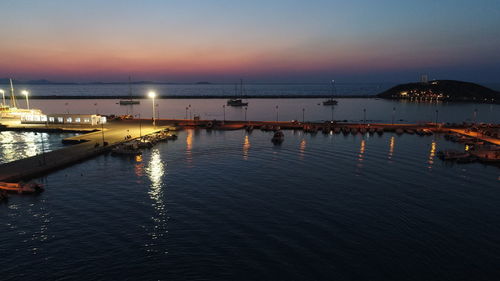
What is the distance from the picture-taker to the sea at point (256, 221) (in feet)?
84.8

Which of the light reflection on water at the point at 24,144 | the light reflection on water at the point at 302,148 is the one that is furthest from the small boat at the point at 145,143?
the light reflection on water at the point at 302,148

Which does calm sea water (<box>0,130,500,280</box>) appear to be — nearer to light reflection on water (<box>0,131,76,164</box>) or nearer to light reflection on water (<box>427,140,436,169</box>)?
light reflection on water (<box>427,140,436,169</box>)

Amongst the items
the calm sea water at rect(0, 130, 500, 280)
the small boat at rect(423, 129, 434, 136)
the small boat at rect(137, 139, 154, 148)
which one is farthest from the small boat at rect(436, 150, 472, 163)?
the small boat at rect(137, 139, 154, 148)

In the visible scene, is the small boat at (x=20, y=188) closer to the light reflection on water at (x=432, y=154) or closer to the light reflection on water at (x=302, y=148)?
the light reflection on water at (x=302, y=148)

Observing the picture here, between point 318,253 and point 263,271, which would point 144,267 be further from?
point 318,253

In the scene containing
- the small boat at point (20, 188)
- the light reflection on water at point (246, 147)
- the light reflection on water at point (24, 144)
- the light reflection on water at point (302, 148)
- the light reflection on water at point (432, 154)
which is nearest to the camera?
the small boat at point (20, 188)

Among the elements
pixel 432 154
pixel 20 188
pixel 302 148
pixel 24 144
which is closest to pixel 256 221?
pixel 20 188

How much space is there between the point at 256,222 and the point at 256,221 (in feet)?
0.73

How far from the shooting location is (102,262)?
1030 inches

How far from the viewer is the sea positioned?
2586cm

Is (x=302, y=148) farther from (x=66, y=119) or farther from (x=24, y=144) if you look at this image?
(x=66, y=119)

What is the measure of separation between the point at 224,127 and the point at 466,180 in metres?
67.2

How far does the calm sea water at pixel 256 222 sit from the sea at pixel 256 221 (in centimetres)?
14

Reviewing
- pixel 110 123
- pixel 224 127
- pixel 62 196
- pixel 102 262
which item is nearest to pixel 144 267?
pixel 102 262
